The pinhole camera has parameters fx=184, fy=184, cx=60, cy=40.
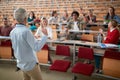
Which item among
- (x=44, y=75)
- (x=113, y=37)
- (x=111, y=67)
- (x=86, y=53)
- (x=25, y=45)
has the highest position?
(x=25, y=45)

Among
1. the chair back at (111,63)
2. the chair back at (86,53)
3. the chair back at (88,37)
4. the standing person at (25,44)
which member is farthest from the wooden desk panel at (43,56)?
the standing person at (25,44)

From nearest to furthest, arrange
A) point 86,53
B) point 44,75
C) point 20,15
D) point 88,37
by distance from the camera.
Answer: point 20,15, point 86,53, point 44,75, point 88,37

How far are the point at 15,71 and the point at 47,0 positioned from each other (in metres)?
5.81

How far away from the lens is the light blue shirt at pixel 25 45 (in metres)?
2.00

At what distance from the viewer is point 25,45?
6.75 feet

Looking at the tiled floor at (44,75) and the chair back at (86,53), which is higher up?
the chair back at (86,53)

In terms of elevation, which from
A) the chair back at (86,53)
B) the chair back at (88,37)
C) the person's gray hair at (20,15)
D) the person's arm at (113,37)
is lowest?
the chair back at (86,53)

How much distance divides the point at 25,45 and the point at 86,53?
5.27ft

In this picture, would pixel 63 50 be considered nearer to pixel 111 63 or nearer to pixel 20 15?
pixel 111 63

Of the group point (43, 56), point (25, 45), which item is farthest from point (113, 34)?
point (25, 45)

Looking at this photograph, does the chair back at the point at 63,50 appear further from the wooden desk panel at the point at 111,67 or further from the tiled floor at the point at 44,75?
the wooden desk panel at the point at 111,67

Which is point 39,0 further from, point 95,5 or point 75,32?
point 75,32

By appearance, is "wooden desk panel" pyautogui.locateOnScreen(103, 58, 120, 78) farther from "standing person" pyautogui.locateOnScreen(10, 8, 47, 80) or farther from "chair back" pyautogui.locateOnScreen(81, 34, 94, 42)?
"standing person" pyautogui.locateOnScreen(10, 8, 47, 80)

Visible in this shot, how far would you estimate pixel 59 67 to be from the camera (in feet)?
10.7
